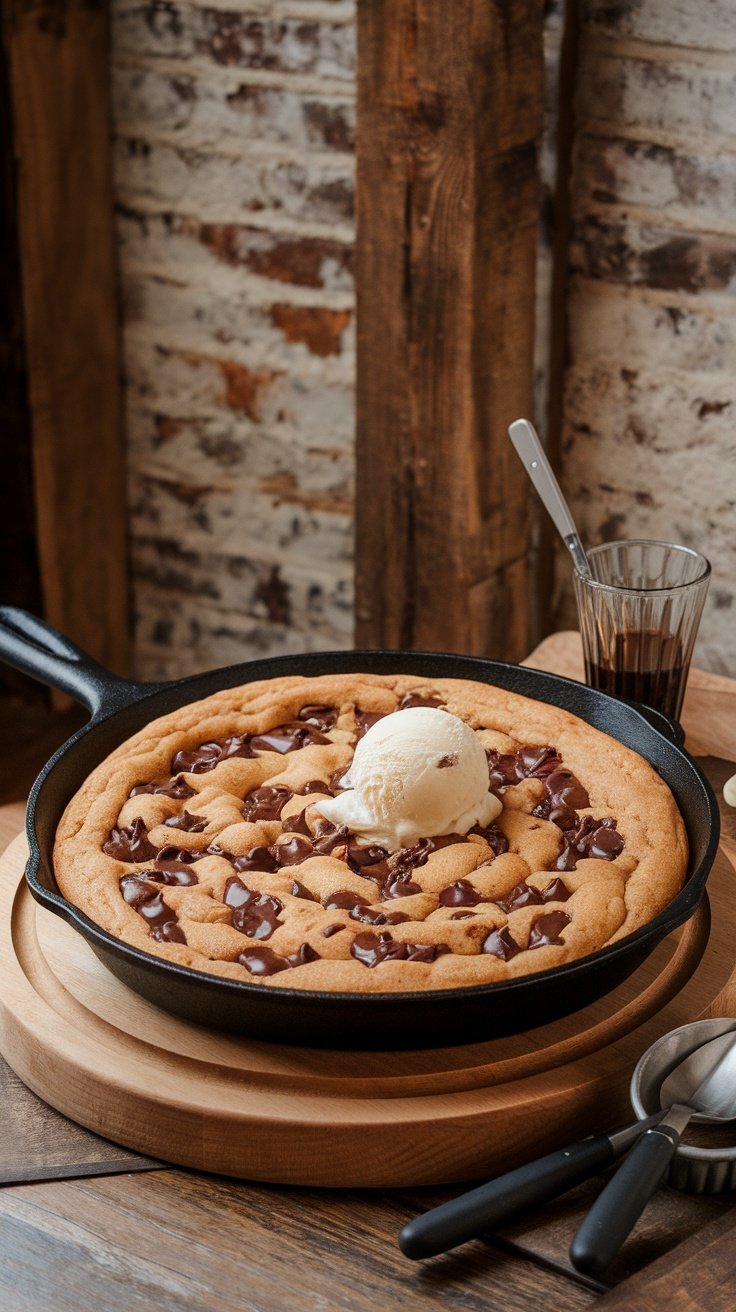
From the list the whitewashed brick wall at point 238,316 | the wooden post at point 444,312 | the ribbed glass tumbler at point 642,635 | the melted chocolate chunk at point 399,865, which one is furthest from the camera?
the whitewashed brick wall at point 238,316

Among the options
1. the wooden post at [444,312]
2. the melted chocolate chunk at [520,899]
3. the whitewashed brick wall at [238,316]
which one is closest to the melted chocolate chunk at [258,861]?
the melted chocolate chunk at [520,899]

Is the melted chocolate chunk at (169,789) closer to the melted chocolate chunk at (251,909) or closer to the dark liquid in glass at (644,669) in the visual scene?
the melted chocolate chunk at (251,909)

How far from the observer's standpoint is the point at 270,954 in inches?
50.2

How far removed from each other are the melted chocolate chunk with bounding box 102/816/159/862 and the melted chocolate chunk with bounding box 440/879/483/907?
Answer: 29 cm

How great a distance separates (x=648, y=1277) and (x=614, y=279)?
1656 mm

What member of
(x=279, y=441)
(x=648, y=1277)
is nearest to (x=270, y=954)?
(x=648, y=1277)

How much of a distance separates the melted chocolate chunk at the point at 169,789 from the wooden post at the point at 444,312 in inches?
34.2

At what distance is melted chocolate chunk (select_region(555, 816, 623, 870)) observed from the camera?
4.72ft

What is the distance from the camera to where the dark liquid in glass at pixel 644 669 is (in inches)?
70.4

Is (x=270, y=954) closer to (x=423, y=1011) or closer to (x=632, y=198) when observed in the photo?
(x=423, y=1011)

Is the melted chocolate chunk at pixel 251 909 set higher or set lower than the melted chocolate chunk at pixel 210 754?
higher

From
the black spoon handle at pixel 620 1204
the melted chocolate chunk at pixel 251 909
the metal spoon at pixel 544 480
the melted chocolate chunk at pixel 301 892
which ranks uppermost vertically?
the metal spoon at pixel 544 480

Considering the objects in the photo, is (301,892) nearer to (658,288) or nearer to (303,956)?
(303,956)

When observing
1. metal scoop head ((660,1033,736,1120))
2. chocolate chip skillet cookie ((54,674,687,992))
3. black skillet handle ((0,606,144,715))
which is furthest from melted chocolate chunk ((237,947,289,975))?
black skillet handle ((0,606,144,715))
